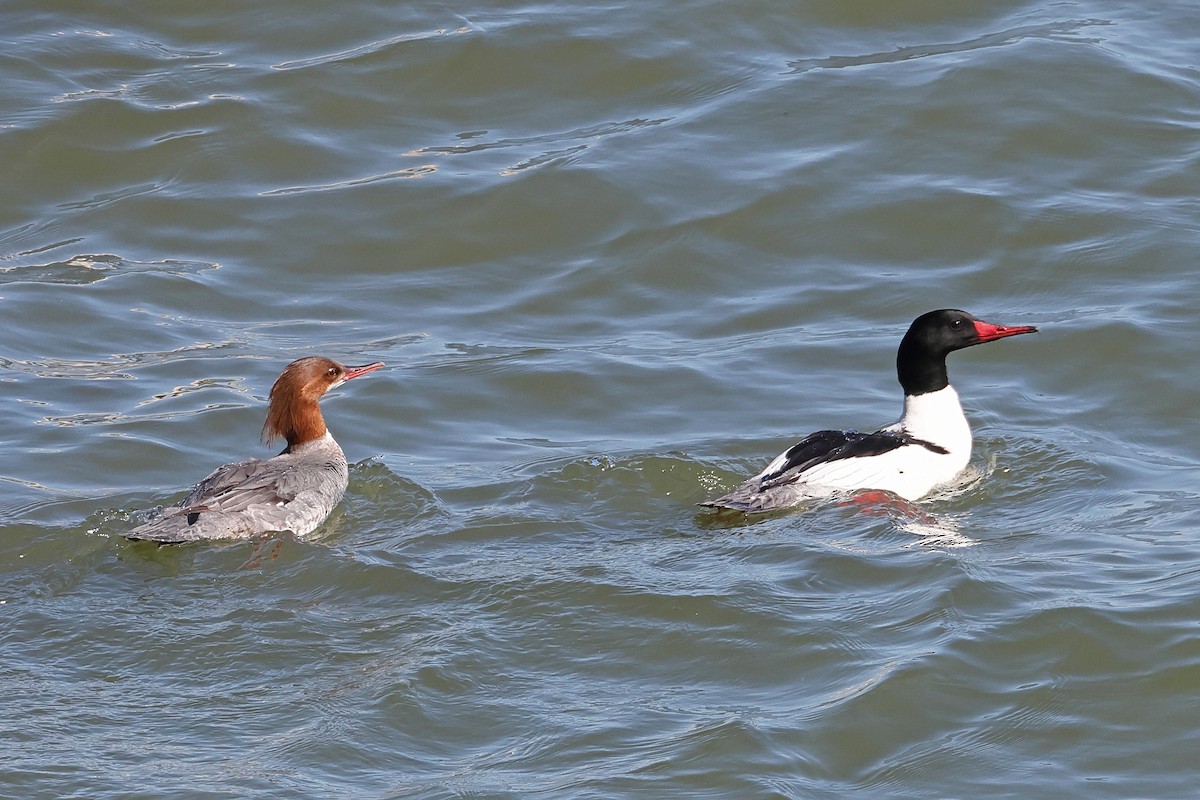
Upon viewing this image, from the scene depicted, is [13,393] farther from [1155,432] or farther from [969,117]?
[969,117]

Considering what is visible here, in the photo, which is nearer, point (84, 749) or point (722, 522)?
point (84, 749)

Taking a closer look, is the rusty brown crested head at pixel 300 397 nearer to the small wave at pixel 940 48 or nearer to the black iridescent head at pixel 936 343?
the black iridescent head at pixel 936 343

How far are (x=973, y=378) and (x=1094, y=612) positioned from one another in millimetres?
4091

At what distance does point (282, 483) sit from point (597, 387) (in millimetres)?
2558

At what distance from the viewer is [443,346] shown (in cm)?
1150

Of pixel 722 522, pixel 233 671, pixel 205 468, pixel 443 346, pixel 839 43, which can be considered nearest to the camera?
pixel 233 671

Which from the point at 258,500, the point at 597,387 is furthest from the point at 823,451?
the point at 258,500

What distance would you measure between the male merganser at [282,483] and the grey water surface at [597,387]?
0.16m

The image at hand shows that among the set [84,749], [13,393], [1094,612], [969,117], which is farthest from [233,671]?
[969,117]

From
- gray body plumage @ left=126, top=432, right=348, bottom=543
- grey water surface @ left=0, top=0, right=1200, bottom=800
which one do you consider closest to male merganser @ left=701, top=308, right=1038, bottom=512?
grey water surface @ left=0, top=0, right=1200, bottom=800

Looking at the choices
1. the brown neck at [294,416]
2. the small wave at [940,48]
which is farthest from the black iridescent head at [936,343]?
the small wave at [940,48]

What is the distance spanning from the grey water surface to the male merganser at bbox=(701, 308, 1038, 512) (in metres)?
0.15

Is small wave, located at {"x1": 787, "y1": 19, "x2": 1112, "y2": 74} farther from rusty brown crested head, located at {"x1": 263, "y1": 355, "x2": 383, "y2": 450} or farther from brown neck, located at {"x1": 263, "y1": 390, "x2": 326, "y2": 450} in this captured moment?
brown neck, located at {"x1": 263, "y1": 390, "x2": 326, "y2": 450}

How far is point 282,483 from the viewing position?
9125mm
